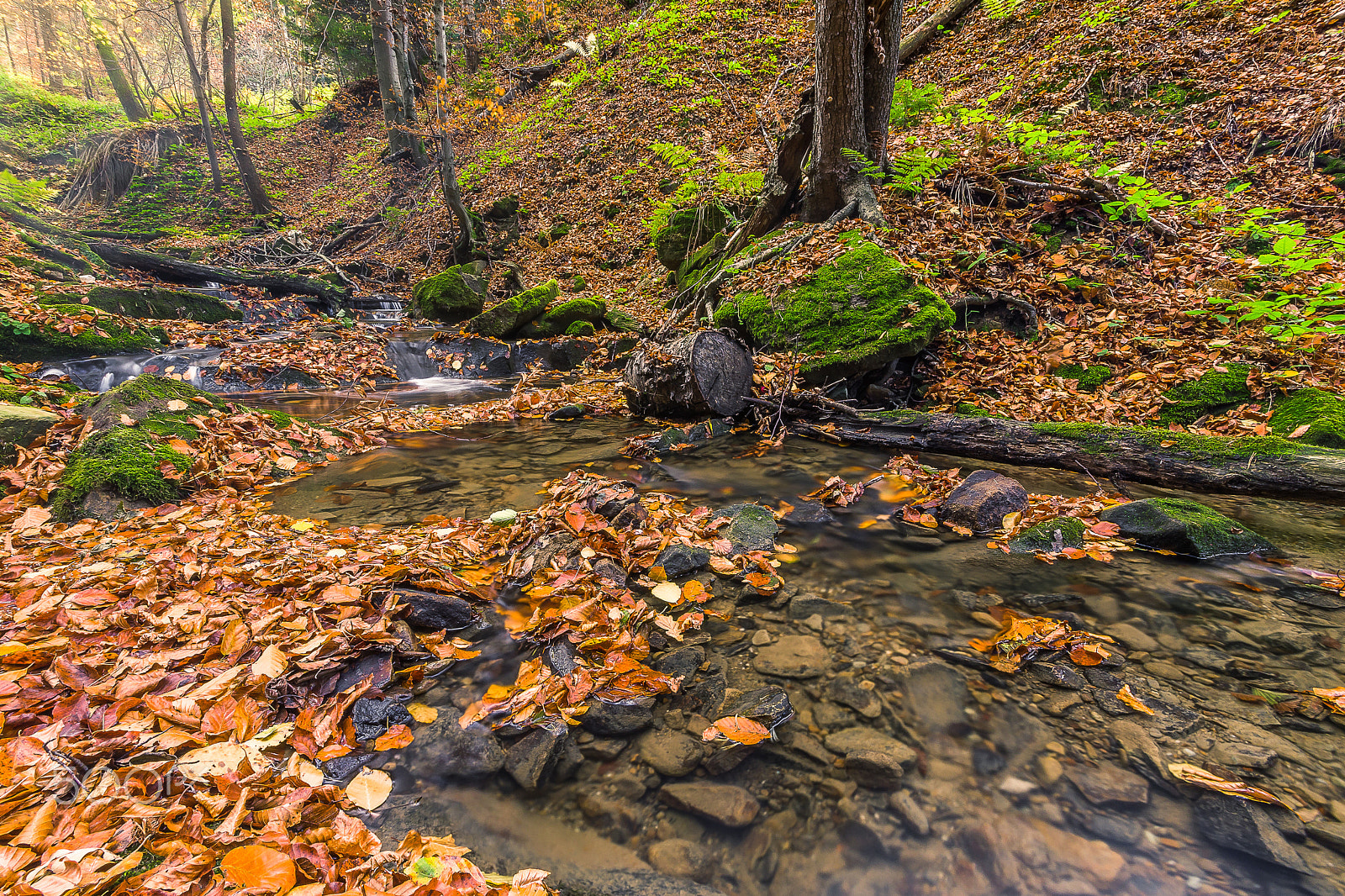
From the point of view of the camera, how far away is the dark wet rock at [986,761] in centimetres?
175

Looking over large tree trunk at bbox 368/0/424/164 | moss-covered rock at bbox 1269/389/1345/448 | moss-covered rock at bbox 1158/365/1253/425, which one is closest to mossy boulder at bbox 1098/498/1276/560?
moss-covered rock at bbox 1269/389/1345/448

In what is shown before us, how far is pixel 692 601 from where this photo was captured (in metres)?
2.69

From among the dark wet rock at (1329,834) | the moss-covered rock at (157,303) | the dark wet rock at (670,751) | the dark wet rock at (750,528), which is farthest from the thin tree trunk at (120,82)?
the dark wet rock at (1329,834)

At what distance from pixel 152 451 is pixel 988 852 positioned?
18.5 ft

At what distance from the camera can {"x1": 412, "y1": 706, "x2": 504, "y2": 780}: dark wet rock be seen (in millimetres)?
1822

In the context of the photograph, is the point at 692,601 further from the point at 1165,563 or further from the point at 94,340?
the point at 94,340

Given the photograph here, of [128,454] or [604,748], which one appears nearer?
[604,748]

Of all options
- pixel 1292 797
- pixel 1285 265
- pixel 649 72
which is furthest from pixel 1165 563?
pixel 649 72

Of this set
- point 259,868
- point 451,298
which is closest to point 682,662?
point 259,868

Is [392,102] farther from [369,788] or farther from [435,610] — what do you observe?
[369,788]

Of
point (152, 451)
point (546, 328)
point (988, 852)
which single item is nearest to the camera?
point (988, 852)

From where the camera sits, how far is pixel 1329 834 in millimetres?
1453

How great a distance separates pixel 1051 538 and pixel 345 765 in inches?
141

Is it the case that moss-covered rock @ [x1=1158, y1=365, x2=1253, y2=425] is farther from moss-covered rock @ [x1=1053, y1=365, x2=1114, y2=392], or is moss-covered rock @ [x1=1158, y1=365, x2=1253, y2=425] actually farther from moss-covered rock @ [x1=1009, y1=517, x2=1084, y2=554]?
moss-covered rock @ [x1=1009, y1=517, x2=1084, y2=554]
